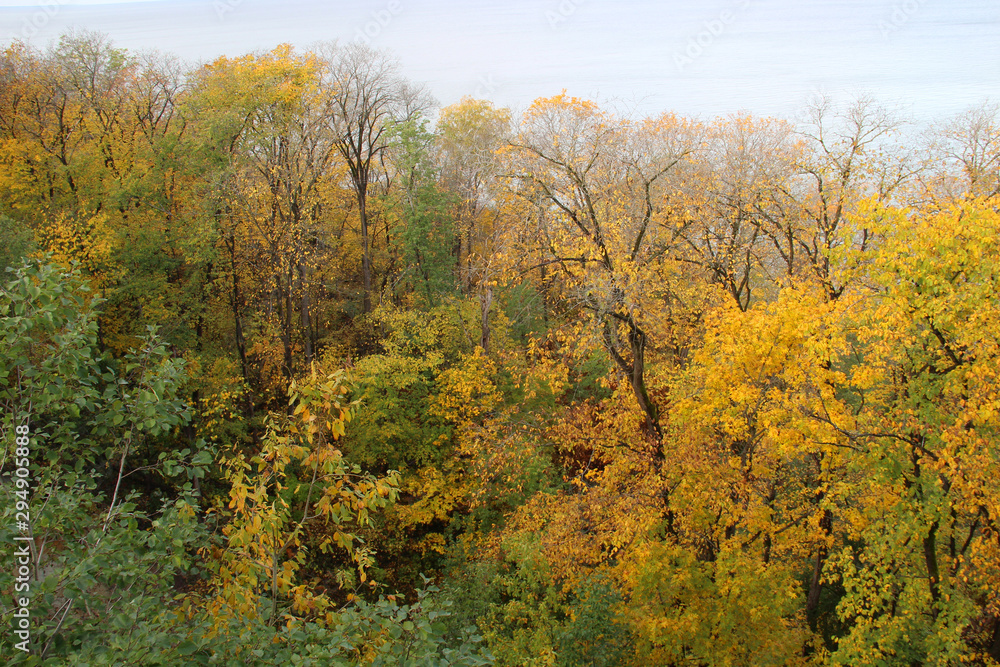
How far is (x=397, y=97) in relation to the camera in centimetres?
2600

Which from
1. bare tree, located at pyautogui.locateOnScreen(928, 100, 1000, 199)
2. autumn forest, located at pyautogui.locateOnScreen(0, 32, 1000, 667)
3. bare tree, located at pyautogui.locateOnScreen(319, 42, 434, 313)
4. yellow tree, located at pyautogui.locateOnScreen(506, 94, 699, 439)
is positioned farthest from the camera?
bare tree, located at pyautogui.locateOnScreen(319, 42, 434, 313)

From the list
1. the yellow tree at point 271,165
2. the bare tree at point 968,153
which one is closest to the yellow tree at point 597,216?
the bare tree at point 968,153

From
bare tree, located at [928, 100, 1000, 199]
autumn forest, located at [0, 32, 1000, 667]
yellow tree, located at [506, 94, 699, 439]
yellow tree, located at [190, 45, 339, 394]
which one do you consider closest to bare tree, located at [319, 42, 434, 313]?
autumn forest, located at [0, 32, 1000, 667]

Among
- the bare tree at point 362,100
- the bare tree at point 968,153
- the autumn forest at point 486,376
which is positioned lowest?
the autumn forest at point 486,376

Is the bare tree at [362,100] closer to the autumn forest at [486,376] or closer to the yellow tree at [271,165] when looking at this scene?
the autumn forest at [486,376]

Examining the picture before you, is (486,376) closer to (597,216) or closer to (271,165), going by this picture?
(597,216)

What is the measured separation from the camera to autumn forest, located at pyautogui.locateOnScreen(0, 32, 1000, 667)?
5.28 metres

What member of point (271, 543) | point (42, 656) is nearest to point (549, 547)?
point (271, 543)

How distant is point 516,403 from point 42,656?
56.8 ft

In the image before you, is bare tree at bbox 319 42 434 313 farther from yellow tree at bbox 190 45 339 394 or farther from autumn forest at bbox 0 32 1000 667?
yellow tree at bbox 190 45 339 394

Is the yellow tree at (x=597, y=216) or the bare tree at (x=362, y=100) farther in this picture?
the bare tree at (x=362, y=100)

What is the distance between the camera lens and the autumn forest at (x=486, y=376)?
5.28m

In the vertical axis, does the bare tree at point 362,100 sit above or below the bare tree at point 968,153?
above

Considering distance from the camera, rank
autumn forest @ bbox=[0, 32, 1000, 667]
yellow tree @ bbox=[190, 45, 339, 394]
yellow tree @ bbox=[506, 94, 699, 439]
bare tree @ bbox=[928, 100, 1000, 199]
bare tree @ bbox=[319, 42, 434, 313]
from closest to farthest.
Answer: autumn forest @ bbox=[0, 32, 1000, 667] → yellow tree @ bbox=[506, 94, 699, 439] → bare tree @ bbox=[928, 100, 1000, 199] → yellow tree @ bbox=[190, 45, 339, 394] → bare tree @ bbox=[319, 42, 434, 313]
